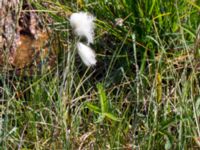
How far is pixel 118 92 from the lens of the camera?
104 inches

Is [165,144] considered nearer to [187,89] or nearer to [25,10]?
[187,89]

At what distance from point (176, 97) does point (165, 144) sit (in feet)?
1.08

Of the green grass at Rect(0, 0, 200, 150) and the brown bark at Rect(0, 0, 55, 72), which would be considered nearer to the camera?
the green grass at Rect(0, 0, 200, 150)

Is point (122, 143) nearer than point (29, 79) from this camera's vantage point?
Yes

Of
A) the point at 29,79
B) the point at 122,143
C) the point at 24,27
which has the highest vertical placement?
the point at 24,27

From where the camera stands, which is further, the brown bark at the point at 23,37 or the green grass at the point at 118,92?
the brown bark at the point at 23,37

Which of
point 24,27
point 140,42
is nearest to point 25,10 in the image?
point 24,27

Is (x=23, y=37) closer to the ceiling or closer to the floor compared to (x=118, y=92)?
closer to the ceiling

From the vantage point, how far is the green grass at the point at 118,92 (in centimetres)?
217

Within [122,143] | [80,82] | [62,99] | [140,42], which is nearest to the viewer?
[62,99]

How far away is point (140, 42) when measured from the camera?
2.72m

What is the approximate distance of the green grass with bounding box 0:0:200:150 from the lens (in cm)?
217

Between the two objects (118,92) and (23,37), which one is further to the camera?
(23,37)

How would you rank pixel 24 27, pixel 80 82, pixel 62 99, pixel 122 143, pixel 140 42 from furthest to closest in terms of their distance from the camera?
pixel 24 27 < pixel 140 42 < pixel 80 82 < pixel 122 143 < pixel 62 99
